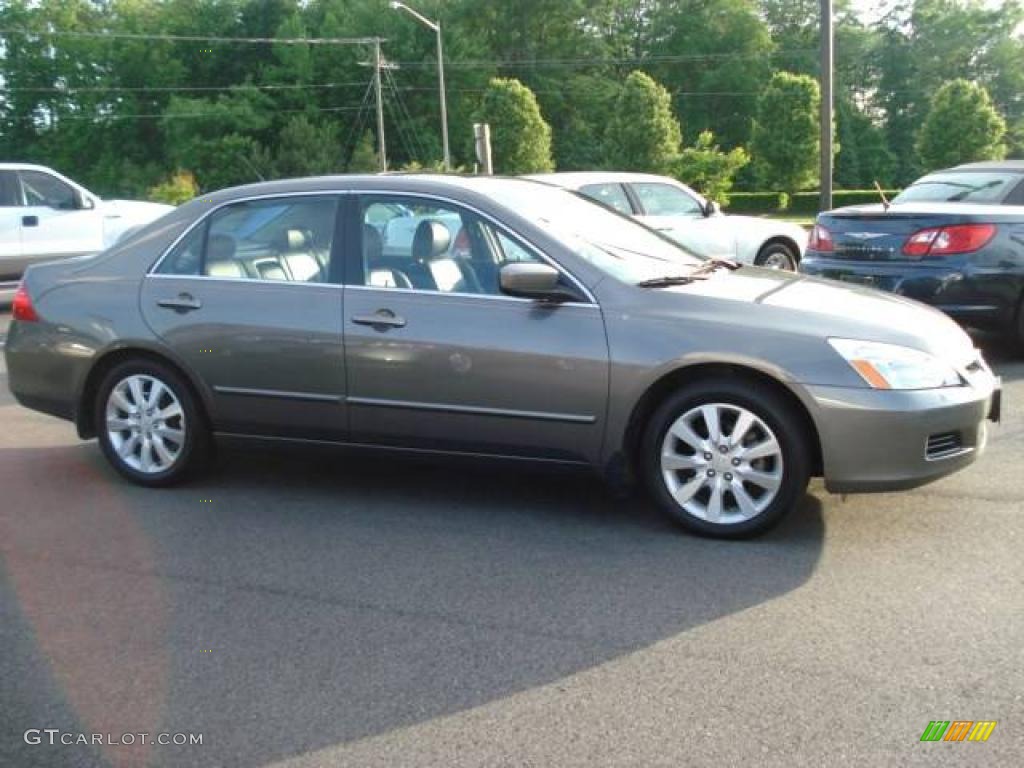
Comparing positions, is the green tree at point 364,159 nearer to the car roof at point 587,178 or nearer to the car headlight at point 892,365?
the car roof at point 587,178

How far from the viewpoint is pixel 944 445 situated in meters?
4.61

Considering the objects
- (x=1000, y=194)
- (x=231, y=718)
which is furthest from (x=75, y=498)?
(x=1000, y=194)

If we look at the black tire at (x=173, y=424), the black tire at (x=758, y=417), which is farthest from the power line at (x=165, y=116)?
the black tire at (x=758, y=417)

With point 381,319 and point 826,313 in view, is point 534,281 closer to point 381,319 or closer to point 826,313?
point 381,319

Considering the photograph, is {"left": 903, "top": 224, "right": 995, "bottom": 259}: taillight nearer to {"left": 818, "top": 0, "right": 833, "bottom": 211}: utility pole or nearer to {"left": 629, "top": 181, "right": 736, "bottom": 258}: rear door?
{"left": 629, "top": 181, "right": 736, "bottom": 258}: rear door

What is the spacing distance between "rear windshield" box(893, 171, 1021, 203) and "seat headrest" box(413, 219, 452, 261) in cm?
570

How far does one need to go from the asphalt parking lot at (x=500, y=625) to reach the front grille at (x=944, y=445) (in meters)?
0.25

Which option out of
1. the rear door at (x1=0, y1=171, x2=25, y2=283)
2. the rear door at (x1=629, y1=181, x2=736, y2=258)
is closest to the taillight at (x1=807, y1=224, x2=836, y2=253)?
the rear door at (x1=629, y1=181, x2=736, y2=258)

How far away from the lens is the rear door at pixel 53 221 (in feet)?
47.3

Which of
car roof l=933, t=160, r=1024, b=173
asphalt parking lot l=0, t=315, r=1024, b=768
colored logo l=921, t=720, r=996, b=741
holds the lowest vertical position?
colored logo l=921, t=720, r=996, b=741

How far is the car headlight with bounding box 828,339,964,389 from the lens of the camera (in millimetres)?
4520

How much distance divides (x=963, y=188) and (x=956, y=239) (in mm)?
1305

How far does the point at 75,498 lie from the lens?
224 inches

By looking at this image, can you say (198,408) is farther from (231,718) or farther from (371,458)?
(231,718)
